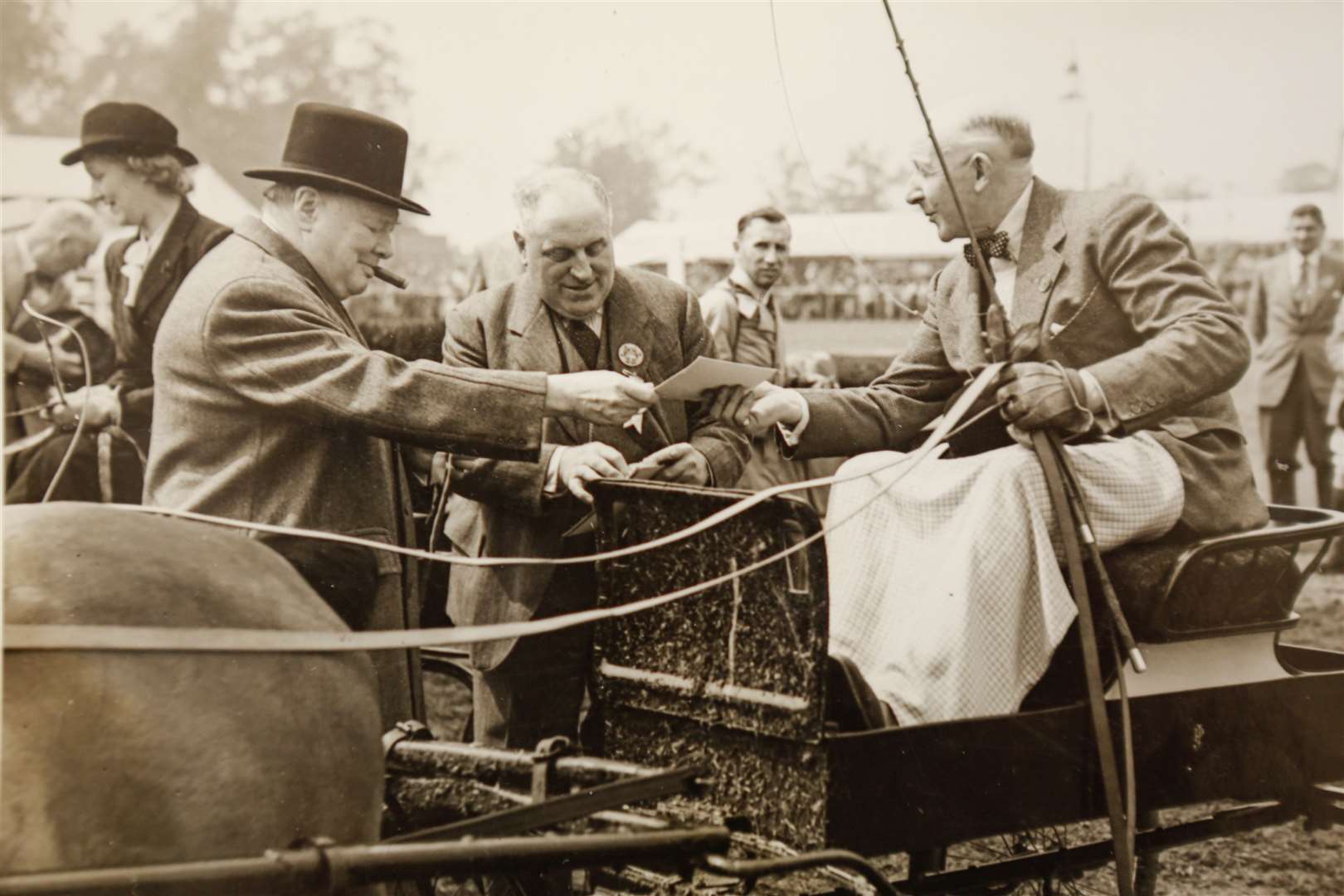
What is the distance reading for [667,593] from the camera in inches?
99.4

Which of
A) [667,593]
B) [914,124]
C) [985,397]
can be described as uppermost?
[914,124]

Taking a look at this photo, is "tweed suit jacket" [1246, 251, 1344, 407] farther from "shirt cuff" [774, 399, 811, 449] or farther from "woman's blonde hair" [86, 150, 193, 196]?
"woman's blonde hair" [86, 150, 193, 196]

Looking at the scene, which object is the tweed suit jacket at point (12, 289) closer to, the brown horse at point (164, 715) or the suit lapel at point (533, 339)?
the suit lapel at point (533, 339)

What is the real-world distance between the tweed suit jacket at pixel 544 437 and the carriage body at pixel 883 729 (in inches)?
18.1

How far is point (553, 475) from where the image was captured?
2.89 metres

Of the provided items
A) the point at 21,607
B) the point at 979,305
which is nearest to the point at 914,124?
the point at 979,305

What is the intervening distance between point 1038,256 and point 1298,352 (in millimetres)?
6884

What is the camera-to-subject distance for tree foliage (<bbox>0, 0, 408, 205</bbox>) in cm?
284

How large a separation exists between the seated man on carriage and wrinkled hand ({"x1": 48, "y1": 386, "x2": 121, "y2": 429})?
2.13m

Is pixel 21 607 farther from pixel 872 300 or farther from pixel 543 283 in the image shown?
pixel 872 300

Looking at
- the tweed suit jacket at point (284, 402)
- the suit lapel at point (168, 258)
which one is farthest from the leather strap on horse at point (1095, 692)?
the suit lapel at point (168, 258)

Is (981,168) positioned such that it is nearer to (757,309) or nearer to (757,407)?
(757,407)

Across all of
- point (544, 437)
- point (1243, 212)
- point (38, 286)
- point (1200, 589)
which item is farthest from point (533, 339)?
point (1243, 212)

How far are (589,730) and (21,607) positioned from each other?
156 cm
